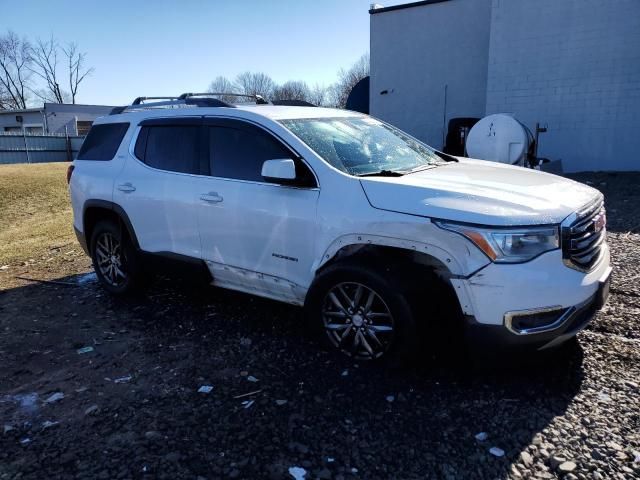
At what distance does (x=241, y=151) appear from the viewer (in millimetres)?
3965

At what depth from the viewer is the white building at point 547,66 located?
12898 mm

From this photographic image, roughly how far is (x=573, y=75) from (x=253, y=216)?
13.1 m

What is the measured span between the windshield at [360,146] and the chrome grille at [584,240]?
1.23 meters

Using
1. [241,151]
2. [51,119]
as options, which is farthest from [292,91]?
[241,151]

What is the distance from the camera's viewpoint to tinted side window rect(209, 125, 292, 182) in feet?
12.5

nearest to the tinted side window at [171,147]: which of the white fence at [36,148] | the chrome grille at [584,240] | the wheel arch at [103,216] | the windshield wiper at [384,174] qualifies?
the wheel arch at [103,216]

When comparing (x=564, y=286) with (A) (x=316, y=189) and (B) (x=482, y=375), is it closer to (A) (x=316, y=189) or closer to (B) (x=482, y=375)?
(B) (x=482, y=375)

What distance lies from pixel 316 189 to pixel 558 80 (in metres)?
12.9

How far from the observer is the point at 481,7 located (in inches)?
622

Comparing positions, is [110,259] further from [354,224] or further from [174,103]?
[354,224]

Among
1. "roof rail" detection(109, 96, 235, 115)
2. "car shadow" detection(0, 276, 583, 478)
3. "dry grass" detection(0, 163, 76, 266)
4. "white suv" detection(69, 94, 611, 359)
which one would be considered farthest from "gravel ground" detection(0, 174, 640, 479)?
"dry grass" detection(0, 163, 76, 266)

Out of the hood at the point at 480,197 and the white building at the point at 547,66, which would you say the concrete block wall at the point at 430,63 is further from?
the hood at the point at 480,197

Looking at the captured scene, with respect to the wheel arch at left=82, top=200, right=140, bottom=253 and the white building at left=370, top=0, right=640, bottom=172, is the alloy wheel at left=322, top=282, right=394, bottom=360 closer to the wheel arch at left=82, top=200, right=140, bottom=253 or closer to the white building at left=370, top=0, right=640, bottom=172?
the wheel arch at left=82, top=200, right=140, bottom=253

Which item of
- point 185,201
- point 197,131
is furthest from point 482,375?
point 197,131
